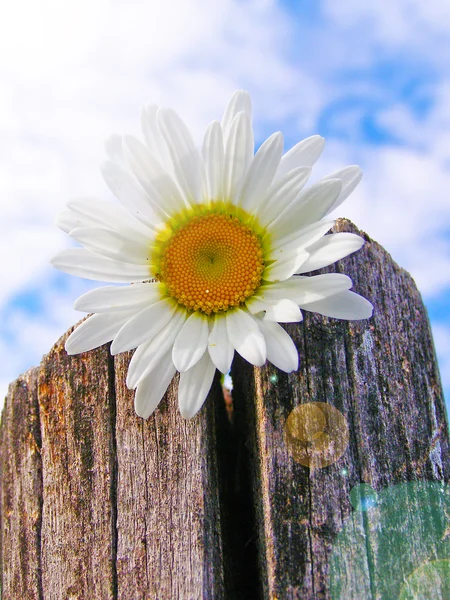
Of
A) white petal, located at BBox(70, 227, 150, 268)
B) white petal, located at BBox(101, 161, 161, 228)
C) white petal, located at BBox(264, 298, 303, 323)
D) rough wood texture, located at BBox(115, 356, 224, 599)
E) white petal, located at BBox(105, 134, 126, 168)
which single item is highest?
white petal, located at BBox(105, 134, 126, 168)

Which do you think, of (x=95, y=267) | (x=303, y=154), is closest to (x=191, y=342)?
(x=95, y=267)

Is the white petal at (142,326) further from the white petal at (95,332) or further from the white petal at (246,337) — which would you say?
the white petal at (246,337)

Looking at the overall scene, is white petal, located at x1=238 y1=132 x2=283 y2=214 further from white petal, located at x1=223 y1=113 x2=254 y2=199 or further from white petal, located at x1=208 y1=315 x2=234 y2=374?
white petal, located at x1=208 y1=315 x2=234 y2=374

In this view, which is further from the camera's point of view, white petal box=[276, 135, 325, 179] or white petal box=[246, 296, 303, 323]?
white petal box=[276, 135, 325, 179]

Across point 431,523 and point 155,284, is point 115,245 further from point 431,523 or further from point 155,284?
point 431,523

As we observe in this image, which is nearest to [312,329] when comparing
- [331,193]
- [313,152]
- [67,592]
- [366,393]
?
[366,393]

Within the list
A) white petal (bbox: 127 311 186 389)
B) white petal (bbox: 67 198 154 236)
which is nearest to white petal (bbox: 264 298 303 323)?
white petal (bbox: 127 311 186 389)
